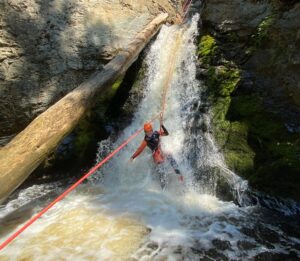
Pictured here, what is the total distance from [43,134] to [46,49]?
3.96 m

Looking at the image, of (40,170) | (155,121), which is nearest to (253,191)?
(155,121)

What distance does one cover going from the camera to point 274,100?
665cm

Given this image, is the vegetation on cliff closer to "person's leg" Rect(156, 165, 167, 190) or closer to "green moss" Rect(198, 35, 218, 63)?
"green moss" Rect(198, 35, 218, 63)

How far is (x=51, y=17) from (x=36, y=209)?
479 centimetres

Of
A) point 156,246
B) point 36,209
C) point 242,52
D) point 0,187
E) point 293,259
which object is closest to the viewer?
point 0,187

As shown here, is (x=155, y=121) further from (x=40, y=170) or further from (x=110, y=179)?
(x=40, y=170)

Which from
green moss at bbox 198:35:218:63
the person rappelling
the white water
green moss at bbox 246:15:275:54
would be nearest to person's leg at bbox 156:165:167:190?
the white water

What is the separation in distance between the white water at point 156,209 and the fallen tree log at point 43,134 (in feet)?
4.70

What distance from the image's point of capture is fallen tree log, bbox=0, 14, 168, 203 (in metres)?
4.47

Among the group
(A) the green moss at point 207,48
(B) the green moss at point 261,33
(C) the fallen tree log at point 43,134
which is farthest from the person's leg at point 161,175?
(B) the green moss at point 261,33

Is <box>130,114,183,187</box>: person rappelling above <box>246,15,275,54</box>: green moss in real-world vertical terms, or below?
below

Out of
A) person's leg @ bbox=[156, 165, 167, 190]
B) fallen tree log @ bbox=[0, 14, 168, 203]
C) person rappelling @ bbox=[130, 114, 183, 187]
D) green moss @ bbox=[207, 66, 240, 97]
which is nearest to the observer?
fallen tree log @ bbox=[0, 14, 168, 203]

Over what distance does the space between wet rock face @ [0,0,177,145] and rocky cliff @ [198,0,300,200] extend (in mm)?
2617

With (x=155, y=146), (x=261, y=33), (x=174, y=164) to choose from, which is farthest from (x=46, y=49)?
(x=261, y=33)
